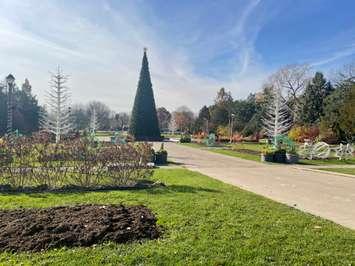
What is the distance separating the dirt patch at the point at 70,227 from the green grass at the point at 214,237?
0.72 ft

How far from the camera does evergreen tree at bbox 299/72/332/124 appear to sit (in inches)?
1866

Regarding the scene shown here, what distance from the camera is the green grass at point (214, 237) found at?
4219 millimetres

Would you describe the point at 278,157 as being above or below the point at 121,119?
below

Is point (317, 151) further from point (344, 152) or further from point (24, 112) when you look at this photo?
point (24, 112)

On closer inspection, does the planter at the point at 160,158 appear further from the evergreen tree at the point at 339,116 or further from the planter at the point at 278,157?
the evergreen tree at the point at 339,116

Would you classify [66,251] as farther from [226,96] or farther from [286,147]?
[226,96]

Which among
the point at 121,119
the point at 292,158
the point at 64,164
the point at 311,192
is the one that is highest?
the point at 121,119

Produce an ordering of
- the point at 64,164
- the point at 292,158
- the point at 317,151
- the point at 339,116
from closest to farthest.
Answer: the point at 64,164, the point at 292,158, the point at 317,151, the point at 339,116

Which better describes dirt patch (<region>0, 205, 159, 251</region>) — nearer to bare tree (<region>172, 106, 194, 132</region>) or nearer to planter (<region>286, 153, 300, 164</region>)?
planter (<region>286, 153, 300, 164</region>)

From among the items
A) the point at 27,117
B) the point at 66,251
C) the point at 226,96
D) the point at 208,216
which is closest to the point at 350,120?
the point at 208,216

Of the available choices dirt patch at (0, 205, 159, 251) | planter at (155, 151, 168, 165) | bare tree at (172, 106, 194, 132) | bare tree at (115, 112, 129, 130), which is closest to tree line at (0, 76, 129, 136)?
bare tree at (115, 112, 129, 130)

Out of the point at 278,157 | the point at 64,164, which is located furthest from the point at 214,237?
the point at 278,157

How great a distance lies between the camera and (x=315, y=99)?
47844mm

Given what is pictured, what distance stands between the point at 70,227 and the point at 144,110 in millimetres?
40842
